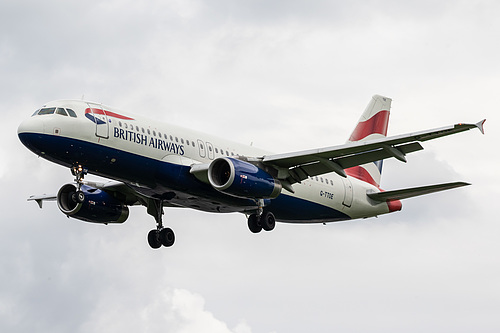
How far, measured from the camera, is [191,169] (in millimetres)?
41094

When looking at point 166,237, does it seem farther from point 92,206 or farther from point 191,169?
point 191,169

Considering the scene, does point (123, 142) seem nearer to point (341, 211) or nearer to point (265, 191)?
point (265, 191)

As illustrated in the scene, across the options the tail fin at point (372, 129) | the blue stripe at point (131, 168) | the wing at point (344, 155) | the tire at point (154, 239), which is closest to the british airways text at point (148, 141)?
the blue stripe at point (131, 168)

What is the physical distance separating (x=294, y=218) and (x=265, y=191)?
654cm

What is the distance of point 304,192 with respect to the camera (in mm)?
46531

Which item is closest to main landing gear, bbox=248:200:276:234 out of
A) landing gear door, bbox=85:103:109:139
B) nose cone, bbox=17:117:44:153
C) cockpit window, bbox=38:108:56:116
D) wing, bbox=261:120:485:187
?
wing, bbox=261:120:485:187

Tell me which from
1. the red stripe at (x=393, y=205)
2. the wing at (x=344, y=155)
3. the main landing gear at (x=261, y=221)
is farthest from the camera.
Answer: the red stripe at (x=393, y=205)

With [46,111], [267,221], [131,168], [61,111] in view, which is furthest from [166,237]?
[46,111]

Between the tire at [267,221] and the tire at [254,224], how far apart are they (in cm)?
20

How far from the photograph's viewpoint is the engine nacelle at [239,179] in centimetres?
4044

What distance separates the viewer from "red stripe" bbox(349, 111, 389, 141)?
53469 mm

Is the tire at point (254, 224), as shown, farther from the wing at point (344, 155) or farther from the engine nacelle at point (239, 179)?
the engine nacelle at point (239, 179)

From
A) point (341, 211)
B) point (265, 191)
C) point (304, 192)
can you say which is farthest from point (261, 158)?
point (341, 211)

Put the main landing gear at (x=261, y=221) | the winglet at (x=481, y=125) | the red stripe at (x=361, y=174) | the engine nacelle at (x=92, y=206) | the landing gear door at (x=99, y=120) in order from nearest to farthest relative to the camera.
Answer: the winglet at (x=481, y=125) → the landing gear door at (x=99, y=120) → the main landing gear at (x=261, y=221) → the engine nacelle at (x=92, y=206) → the red stripe at (x=361, y=174)
